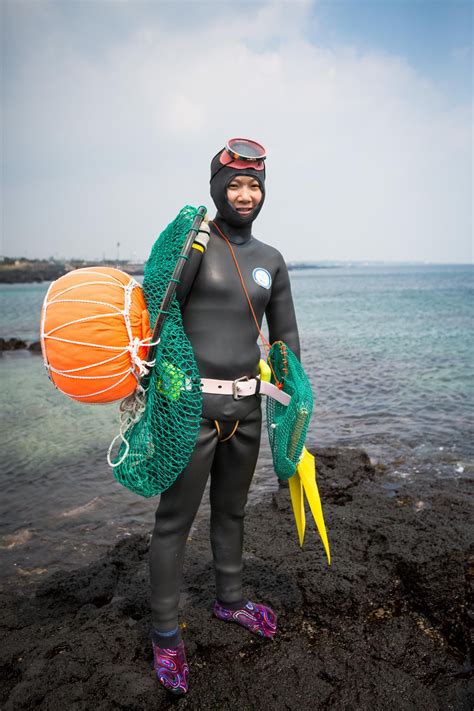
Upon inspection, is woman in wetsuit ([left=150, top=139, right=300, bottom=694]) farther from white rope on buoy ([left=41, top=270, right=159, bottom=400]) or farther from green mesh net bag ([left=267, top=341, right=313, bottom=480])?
white rope on buoy ([left=41, top=270, right=159, bottom=400])

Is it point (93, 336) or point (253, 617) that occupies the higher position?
point (93, 336)

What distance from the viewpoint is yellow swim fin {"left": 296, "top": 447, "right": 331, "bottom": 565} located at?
9.62 ft

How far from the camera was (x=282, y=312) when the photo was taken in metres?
3.14

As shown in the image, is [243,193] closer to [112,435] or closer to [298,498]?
[298,498]

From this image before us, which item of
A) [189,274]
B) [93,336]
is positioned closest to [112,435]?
[189,274]

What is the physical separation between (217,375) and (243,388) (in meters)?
0.16

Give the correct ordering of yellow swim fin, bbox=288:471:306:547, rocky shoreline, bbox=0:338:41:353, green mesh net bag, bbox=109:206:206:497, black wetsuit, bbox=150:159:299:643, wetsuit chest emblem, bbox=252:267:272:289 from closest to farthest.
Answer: green mesh net bag, bbox=109:206:206:497
black wetsuit, bbox=150:159:299:643
wetsuit chest emblem, bbox=252:267:272:289
yellow swim fin, bbox=288:471:306:547
rocky shoreline, bbox=0:338:41:353

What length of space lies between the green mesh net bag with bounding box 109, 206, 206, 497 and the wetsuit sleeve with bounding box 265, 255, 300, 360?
0.67 metres

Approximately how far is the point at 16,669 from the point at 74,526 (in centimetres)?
227

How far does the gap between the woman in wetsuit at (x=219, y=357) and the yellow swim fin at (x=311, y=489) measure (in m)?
0.30

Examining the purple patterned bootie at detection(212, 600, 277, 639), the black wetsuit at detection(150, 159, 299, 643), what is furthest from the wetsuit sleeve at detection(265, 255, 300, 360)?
the purple patterned bootie at detection(212, 600, 277, 639)

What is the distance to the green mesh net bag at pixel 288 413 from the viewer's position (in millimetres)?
2807

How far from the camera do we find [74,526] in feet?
16.9

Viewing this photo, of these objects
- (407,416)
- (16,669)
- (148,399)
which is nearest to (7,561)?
(16,669)
